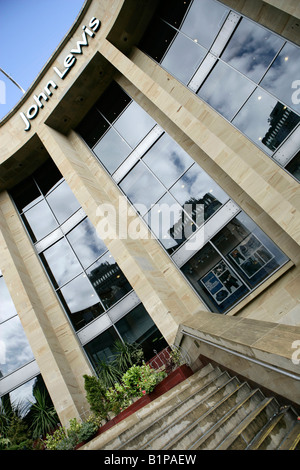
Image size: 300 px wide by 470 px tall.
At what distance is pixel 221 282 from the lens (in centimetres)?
919

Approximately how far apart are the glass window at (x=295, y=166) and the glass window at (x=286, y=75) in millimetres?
1531

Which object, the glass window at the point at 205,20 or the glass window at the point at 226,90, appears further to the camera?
the glass window at the point at 205,20

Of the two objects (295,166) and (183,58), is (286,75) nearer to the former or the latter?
(295,166)

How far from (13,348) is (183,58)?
611 inches

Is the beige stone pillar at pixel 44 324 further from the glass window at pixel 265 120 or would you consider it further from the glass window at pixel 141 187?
the glass window at pixel 265 120

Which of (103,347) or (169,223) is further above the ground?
(169,223)

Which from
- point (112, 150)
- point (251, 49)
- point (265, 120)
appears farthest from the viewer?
point (112, 150)

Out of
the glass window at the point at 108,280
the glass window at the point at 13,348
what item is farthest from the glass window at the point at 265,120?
the glass window at the point at 13,348

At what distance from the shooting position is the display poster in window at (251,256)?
8.53 meters

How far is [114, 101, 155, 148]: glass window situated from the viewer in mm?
11817

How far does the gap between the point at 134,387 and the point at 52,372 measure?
15.6 ft

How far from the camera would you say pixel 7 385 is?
37.0ft

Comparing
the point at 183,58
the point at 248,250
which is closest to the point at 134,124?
the point at 183,58

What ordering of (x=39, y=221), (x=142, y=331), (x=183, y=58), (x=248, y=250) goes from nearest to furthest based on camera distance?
1. (x=248, y=250)
2. (x=142, y=331)
3. (x=183, y=58)
4. (x=39, y=221)
